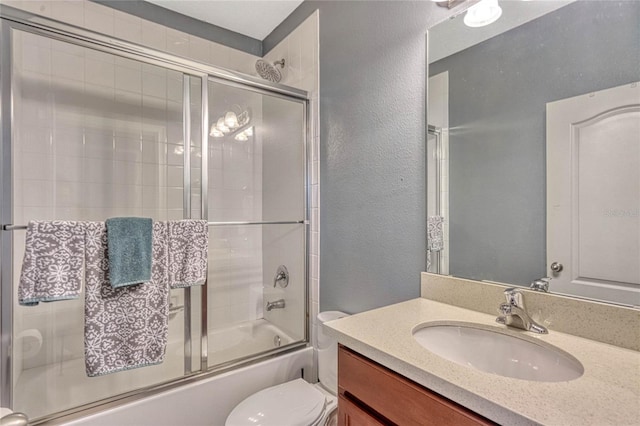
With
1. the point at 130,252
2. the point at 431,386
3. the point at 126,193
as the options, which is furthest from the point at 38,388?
the point at 431,386

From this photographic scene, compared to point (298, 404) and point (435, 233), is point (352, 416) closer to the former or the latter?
point (298, 404)

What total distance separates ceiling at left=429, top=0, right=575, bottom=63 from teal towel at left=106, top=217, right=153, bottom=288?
1.38 m

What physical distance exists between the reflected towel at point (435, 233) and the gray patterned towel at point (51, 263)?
1358 millimetres

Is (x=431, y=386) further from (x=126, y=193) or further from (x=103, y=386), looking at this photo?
(x=126, y=193)

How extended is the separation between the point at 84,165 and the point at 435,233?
1.97m

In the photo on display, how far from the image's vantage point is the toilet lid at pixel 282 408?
3.93ft

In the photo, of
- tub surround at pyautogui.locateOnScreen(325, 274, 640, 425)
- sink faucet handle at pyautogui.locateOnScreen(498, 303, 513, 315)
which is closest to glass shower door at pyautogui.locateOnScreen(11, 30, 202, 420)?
tub surround at pyautogui.locateOnScreen(325, 274, 640, 425)

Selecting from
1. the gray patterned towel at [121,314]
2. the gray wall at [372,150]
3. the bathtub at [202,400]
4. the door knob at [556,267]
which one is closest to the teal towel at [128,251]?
the gray patterned towel at [121,314]

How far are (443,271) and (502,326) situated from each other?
30cm

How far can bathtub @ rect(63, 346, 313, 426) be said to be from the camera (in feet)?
4.30

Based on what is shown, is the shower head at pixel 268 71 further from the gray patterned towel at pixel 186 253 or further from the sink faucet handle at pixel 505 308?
the sink faucet handle at pixel 505 308

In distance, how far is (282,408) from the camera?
1.28 m

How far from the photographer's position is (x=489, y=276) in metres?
1.05

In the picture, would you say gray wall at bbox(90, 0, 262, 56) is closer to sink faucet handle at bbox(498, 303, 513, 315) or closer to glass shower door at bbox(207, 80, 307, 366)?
glass shower door at bbox(207, 80, 307, 366)
